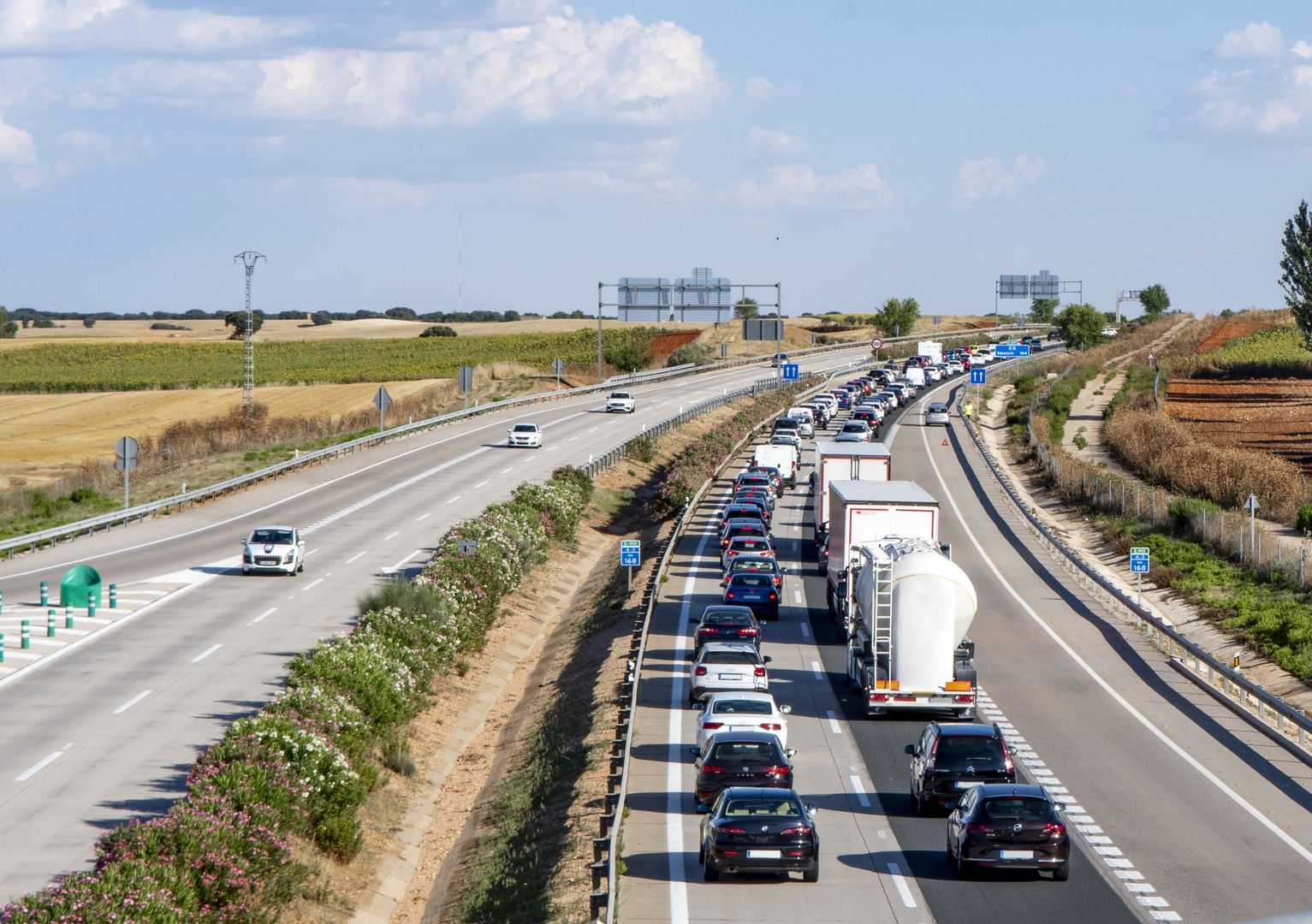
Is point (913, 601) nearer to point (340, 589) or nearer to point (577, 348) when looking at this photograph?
point (340, 589)

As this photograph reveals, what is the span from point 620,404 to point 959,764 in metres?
73.5

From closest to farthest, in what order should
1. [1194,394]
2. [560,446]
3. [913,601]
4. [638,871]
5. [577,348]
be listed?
[638,871] < [913,601] < [560,446] < [1194,394] < [577,348]

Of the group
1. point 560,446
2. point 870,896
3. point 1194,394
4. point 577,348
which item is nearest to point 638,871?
point 870,896

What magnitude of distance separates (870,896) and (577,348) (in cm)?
14622

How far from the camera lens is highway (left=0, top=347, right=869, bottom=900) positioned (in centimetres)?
2514

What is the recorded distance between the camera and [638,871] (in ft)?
68.0

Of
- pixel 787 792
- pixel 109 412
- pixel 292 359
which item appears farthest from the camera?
pixel 292 359

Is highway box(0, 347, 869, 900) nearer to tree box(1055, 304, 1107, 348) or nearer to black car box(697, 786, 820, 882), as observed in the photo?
black car box(697, 786, 820, 882)

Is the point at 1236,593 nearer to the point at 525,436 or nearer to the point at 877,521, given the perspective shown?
the point at 877,521

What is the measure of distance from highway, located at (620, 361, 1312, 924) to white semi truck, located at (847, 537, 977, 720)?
30.2 inches

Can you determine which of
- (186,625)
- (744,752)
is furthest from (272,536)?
(744,752)

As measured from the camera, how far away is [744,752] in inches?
920

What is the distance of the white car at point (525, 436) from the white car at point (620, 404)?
57.1 ft

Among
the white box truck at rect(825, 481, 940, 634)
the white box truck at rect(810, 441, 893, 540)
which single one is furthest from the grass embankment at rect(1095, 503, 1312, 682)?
the white box truck at rect(810, 441, 893, 540)
